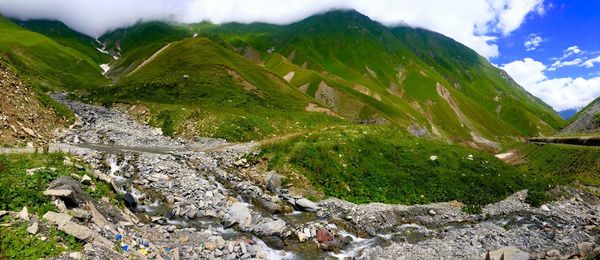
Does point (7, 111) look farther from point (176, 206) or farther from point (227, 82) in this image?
point (227, 82)

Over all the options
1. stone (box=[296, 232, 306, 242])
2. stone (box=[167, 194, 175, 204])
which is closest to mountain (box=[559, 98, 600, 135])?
stone (box=[296, 232, 306, 242])

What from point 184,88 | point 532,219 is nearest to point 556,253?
point 532,219

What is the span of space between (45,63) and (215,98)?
253 ft

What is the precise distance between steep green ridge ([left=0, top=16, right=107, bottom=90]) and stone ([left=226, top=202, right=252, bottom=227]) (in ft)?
226

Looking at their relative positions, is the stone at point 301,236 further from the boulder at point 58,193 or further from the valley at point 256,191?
the boulder at point 58,193

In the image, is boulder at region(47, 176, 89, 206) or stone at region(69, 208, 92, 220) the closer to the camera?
stone at region(69, 208, 92, 220)

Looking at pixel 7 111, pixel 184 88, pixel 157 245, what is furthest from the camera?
pixel 184 88

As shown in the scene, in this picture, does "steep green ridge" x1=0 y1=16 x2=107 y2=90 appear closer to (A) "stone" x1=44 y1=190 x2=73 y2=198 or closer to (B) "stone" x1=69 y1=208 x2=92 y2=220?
(A) "stone" x1=44 y1=190 x2=73 y2=198

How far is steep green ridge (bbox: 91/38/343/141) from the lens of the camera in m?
59.2

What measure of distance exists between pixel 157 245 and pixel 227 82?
2783 inches

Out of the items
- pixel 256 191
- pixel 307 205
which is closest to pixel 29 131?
pixel 256 191

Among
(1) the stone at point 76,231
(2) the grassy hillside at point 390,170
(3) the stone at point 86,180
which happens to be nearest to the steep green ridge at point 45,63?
(2) the grassy hillside at point 390,170

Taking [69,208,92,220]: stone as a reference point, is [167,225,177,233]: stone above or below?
below

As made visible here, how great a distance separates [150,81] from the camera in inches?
3282
